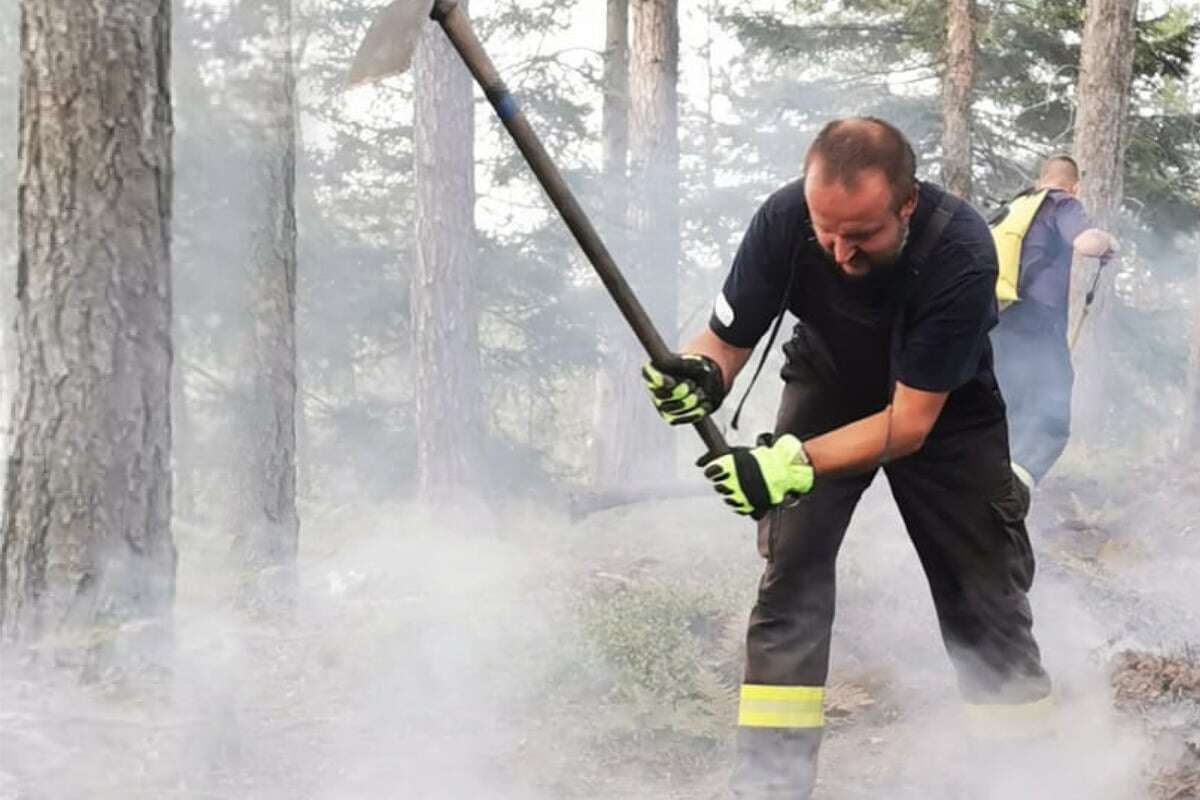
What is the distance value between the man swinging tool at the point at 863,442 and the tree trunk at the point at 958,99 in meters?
6.94

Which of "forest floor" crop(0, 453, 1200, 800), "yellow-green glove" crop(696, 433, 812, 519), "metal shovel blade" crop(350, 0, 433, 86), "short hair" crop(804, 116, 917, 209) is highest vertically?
"metal shovel blade" crop(350, 0, 433, 86)

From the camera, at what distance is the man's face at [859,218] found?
2.93 metres

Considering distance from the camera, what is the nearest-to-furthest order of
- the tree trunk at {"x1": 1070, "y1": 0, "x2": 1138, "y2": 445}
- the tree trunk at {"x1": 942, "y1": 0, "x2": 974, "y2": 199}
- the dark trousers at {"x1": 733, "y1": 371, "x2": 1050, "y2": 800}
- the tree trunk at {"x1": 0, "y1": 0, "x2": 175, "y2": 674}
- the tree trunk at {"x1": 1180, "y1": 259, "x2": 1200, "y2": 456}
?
the dark trousers at {"x1": 733, "y1": 371, "x2": 1050, "y2": 800} < the tree trunk at {"x1": 0, "y1": 0, "x2": 175, "y2": 674} < the tree trunk at {"x1": 942, "y1": 0, "x2": 974, "y2": 199} < the tree trunk at {"x1": 1070, "y1": 0, "x2": 1138, "y2": 445} < the tree trunk at {"x1": 1180, "y1": 259, "x2": 1200, "y2": 456}

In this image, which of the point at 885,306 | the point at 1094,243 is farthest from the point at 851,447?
the point at 1094,243

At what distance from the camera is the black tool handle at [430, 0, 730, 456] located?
307cm

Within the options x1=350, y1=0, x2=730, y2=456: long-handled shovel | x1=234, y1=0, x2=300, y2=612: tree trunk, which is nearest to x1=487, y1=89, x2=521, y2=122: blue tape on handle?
x1=350, y1=0, x2=730, y2=456: long-handled shovel

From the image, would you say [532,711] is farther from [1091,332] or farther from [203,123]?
[203,123]

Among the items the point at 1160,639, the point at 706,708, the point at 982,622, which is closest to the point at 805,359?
the point at 982,622

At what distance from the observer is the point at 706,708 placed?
4.92 meters

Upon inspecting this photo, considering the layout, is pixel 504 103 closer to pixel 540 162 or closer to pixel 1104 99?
pixel 540 162

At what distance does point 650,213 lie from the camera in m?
11.6

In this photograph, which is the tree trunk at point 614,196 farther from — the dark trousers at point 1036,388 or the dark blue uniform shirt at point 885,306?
the dark blue uniform shirt at point 885,306

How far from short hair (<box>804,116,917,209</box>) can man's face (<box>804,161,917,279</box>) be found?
19mm

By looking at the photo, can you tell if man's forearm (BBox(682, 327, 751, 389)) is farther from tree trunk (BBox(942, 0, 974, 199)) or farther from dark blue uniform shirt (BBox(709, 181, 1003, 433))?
tree trunk (BBox(942, 0, 974, 199))
